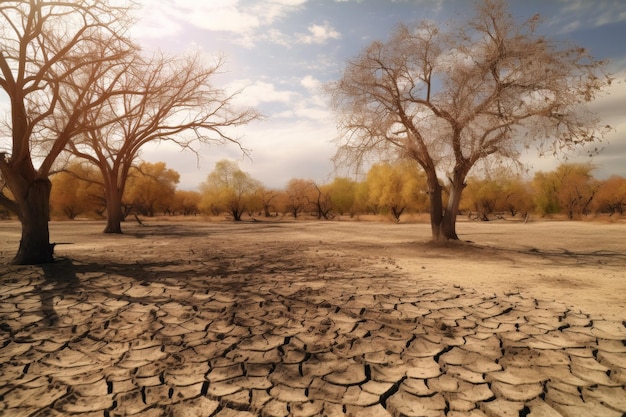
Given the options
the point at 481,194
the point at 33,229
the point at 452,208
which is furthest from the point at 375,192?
the point at 33,229

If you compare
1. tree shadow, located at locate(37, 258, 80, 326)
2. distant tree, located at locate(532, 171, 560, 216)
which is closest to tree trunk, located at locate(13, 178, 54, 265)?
tree shadow, located at locate(37, 258, 80, 326)

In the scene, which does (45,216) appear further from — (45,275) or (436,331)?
(436,331)

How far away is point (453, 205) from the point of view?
464 inches

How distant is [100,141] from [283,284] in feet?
53.3

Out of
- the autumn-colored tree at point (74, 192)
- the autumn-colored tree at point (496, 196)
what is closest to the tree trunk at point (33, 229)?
the autumn-colored tree at point (74, 192)

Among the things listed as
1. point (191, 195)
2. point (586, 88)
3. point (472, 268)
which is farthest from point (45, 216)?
point (191, 195)

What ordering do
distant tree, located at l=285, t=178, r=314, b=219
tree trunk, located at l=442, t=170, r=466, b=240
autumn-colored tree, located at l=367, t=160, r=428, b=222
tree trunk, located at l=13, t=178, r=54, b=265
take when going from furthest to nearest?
distant tree, located at l=285, t=178, r=314, b=219, autumn-colored tree, located at l=367, t=160, r=428, b=222, tree trunk, located at l=442, t=170, r=466, b=240, tree trunk, located at l=13, t=178, r=54, b=265

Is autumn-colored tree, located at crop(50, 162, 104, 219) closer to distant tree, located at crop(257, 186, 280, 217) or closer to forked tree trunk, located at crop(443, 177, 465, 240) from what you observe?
distant tree, located at crop(257, 186, 280, 217)

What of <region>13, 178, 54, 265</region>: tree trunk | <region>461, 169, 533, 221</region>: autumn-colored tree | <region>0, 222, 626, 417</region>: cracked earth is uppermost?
<region>461, 169, 533, 221</region>: autumn-colored tree

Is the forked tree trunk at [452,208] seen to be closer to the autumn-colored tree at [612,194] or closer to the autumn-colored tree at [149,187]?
the autumn-colored tree at [149,187]

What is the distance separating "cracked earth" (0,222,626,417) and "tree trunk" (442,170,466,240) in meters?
5.76

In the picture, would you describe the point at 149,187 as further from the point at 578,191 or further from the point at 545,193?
the point at 545,193

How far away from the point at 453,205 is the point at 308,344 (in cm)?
1028

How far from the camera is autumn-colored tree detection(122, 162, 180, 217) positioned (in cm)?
3750
